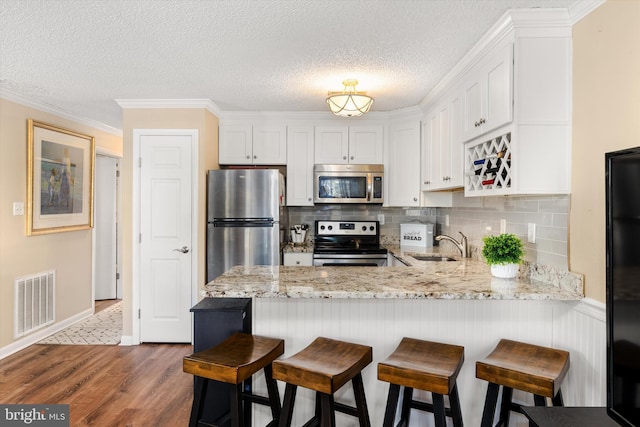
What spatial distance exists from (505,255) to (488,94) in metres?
0.95

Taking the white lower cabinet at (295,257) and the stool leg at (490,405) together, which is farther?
the white lower cabinet at (295,257)

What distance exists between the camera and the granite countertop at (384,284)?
1.75 m

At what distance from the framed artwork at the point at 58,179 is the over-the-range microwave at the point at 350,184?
270cm

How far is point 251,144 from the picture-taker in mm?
4094

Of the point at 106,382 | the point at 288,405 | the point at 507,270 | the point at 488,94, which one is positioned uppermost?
the point at 488,94

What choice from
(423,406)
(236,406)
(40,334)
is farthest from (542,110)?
(40,334)

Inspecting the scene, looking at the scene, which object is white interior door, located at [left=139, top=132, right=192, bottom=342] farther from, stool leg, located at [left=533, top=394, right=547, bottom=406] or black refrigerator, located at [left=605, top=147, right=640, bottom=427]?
black refrigerator, located at [left=605, top=147, right=640, bottom=427]

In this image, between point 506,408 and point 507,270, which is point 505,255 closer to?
Answer: point 507,270

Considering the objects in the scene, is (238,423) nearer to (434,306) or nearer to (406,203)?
(434,306)

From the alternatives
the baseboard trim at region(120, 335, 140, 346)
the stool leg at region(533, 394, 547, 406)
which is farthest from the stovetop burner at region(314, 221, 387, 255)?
the stool leg at region(533, 394, 547, 406)

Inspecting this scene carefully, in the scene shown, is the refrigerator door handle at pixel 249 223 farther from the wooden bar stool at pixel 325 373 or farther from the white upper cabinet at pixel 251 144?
the wooden bar stool at pixel 325 373

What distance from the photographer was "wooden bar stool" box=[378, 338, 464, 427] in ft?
4.95

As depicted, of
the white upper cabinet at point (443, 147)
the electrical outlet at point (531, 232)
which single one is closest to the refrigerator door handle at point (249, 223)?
the white upper cabinet at point (443, 147)

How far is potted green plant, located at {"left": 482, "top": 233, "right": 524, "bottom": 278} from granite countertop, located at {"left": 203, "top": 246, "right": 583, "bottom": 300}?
0.19ft
